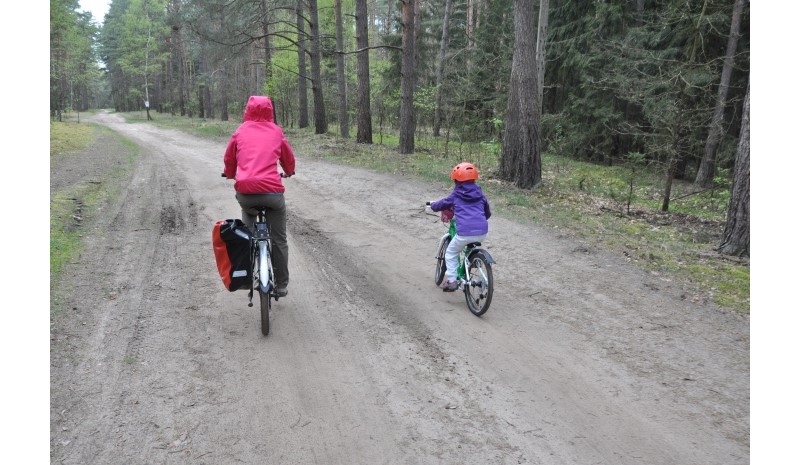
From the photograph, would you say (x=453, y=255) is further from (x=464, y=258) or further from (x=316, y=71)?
(x=316, y=71)

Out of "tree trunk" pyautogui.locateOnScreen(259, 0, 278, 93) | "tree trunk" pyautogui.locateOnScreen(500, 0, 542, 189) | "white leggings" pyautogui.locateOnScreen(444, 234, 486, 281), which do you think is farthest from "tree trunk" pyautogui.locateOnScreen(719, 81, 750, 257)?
"tree trunk" pyautogui.locateOnScreen(259, 0, 278, 93)

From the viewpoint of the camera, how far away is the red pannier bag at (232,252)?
5207 millimetres

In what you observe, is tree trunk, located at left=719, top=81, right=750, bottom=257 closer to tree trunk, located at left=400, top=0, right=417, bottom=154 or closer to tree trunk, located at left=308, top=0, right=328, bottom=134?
tree trunk, located at left=400, top=0, right=417, bottom=154

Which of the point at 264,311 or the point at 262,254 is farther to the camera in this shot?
the point at 262,254

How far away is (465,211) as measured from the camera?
235 inches

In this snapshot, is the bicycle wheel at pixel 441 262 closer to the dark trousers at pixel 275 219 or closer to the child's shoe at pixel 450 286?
the child's shoe at pixel 450 286

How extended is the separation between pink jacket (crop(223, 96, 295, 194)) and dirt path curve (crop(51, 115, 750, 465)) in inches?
56.1

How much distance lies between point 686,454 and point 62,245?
7847 mm

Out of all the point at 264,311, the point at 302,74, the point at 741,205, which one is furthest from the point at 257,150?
the point at 302,74

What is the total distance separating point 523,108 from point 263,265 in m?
9.36

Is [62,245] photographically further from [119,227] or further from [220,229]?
[220,229]

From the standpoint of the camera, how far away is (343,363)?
4594 mm

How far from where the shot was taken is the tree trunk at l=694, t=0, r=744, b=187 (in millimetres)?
16828

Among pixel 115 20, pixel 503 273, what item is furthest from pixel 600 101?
pixel 115 20
